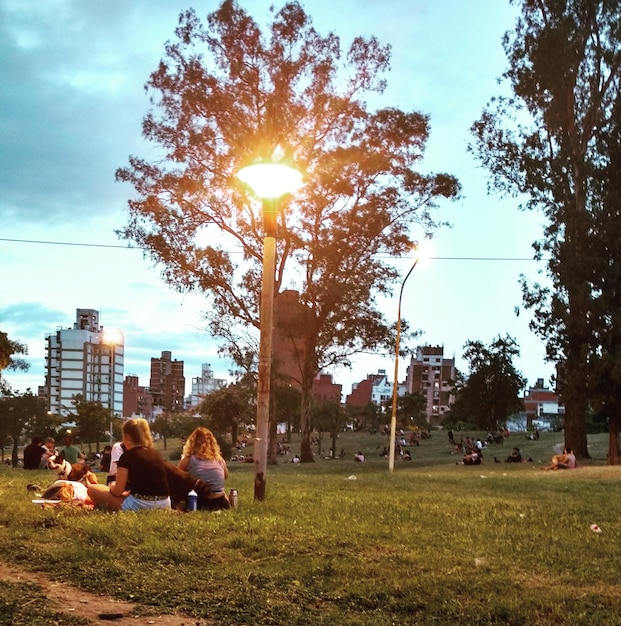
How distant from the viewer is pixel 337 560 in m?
6.58

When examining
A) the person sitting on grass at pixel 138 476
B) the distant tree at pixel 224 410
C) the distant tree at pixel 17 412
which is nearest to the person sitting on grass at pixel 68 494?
the person sitting on grass at pixel 138 476

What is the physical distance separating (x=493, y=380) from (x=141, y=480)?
66.2m

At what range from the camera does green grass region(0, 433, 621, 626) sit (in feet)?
16.9

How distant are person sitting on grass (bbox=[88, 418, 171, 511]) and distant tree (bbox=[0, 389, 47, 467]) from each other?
60148 mm

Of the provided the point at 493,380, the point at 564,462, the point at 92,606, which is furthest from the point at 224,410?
the point at 92,606

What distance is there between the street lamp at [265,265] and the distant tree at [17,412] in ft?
194

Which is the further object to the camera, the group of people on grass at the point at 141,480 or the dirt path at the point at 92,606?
the group of people on grass at the point at 141,480

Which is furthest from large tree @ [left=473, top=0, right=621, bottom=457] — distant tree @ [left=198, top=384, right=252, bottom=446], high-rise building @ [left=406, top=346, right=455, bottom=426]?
high-rise building @ [left=406, top=346, right=455, bottom=426]

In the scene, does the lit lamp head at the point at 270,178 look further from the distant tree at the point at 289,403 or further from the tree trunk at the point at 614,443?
the distant tree at the point at 289,403

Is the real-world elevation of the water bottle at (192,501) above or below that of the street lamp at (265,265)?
below

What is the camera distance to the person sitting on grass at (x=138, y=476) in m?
9.05

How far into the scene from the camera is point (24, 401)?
2645 inches

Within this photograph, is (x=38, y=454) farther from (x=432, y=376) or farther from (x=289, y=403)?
(x=432, y=376)

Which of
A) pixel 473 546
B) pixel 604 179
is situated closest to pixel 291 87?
pixel 604 179
